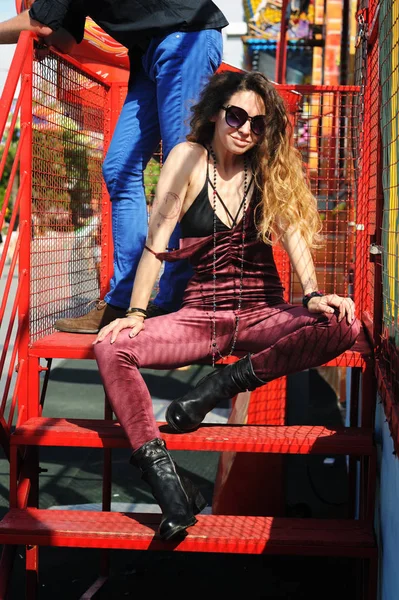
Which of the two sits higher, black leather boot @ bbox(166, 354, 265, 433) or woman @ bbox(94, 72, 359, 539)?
Result: woman @ bbox(94, 72, 359, 539)

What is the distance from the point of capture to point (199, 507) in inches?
115

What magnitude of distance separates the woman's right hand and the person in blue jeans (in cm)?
62

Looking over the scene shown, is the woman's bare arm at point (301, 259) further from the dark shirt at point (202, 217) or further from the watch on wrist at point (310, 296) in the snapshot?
the dark shirt at point (202, 217)

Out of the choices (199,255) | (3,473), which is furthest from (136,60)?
(3,473)

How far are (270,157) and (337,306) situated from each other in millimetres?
673

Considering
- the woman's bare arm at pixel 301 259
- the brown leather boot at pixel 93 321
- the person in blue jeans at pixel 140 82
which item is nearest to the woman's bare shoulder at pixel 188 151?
the person in blue jeans at pixel 140 82

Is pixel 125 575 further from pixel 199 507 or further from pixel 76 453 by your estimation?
pixel 76 453

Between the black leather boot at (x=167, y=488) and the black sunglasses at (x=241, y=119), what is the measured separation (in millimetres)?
1175

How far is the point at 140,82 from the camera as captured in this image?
382 cm

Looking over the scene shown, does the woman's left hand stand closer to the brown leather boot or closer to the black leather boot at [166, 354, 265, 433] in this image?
the black leather boot at [166, 354, 265, 433]

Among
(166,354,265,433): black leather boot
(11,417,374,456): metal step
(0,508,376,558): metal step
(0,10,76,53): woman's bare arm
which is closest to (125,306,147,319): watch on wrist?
(166,354,265,433): black leather boot

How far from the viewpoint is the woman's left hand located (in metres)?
2.96

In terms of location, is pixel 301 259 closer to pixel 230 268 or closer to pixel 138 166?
pixel 230 268

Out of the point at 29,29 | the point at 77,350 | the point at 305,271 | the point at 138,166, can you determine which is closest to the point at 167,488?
the point at 77,350
